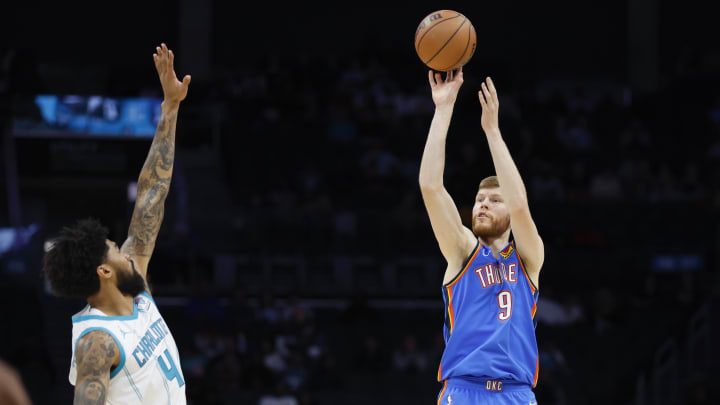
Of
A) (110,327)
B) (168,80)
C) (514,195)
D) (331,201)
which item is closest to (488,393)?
(514,195)

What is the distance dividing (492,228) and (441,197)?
365mm

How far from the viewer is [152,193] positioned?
4.36 metres

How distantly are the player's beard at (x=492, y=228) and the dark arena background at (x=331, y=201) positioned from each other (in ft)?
21.6

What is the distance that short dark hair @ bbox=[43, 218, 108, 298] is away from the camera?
3.46m

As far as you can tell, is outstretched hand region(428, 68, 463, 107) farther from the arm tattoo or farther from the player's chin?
the arm tattoo

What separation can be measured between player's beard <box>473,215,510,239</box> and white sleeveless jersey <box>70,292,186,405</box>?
5.31 feet

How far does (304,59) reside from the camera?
19.1 m

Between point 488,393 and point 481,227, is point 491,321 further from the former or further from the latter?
point 481,227

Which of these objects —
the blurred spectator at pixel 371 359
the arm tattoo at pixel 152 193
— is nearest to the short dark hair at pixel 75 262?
the arm tattoo at pixel 152 193

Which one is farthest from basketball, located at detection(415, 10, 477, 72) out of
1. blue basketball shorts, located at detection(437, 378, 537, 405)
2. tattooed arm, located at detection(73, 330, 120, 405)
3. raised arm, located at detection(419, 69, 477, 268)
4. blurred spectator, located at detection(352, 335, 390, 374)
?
blurred spectator, located at detection(352, 335, 390, 374)

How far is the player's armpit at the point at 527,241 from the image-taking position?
14.1ft

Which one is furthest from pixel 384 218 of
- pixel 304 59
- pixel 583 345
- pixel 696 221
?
pixel 304 59

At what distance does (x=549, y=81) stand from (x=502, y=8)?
2166 millimetres

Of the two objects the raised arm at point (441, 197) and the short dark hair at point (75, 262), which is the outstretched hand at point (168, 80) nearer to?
the short dark hair at point (75, 262)
